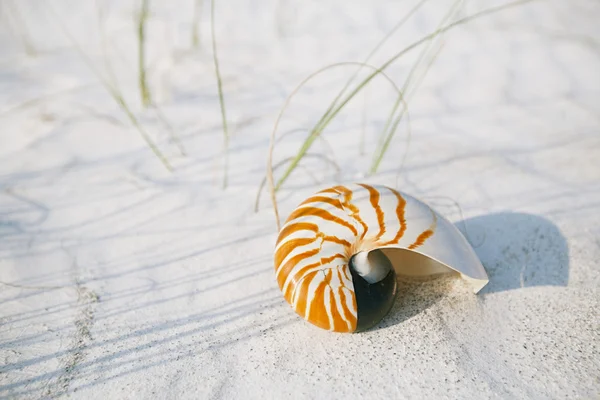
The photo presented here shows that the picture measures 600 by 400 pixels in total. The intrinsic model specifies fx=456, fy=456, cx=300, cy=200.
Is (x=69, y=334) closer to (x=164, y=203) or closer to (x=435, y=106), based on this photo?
(x=164, y=203)

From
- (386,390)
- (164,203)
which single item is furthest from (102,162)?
(386,390)

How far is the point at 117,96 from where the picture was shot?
229 centimetres

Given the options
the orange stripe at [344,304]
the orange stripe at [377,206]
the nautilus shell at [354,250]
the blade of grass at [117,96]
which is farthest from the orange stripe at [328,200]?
the blade of grass at [117,96]

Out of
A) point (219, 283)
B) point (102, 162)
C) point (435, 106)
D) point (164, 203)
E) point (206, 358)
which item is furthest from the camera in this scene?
point (435, 106)

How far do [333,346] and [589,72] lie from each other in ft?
9.37

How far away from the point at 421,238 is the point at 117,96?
167 centimetres

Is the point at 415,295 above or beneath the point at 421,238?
beneath

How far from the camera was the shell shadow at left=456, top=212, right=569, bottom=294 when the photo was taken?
1775mm

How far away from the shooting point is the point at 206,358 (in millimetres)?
1519

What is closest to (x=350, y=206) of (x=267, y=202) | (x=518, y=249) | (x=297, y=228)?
(x=297, y=228)

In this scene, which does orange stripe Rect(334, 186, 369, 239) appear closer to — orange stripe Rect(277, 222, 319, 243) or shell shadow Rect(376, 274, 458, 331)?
orange stripe Rect(277, 222, 319, 243)

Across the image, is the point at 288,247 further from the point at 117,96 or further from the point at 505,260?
the point at 117,96

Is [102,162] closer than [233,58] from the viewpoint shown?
Yes

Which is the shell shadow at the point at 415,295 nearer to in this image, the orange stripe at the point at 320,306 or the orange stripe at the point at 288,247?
the orange stripe at the point at 320,306
